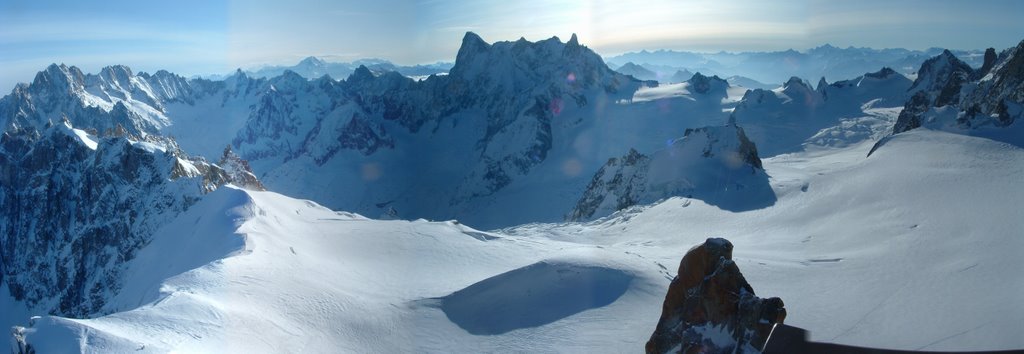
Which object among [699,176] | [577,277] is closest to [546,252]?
[577,277]

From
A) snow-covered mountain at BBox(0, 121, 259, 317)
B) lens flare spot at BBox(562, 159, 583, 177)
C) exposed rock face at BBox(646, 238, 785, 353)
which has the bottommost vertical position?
lens flare spot at BBox(562, 159, 583, 177)

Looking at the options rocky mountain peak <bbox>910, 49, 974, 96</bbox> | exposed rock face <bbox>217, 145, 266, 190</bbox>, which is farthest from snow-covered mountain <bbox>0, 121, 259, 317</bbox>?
rocky mountain peak <bbox>910, 49, 974, 96</bbox>

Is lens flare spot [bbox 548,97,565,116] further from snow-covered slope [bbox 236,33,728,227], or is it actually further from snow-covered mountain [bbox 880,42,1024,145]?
snow-covered mountain [bbox 880,42,1024,145]

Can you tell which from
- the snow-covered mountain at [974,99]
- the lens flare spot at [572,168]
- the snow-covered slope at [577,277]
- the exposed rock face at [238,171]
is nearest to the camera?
the snow-covered slope at [577,277]

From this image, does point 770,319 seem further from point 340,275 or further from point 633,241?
point 633,241

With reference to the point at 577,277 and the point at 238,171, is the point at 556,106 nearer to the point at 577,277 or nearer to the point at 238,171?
the point at 238,171

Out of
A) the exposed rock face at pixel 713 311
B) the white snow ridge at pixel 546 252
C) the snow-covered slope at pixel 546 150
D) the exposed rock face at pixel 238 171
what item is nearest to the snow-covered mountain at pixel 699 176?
the white snow ridge at pixel 546 252

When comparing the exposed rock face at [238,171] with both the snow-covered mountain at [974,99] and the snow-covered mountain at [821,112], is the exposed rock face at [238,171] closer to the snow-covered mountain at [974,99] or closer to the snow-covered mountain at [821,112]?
the snow-covered mountain at [974,99]
